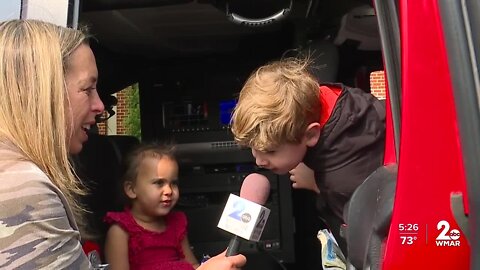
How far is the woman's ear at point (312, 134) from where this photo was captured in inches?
81.4

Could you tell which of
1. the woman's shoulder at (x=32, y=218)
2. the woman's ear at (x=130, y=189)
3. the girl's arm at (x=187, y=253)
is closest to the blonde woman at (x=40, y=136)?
the woman's shoulder at (x=32, y=218)

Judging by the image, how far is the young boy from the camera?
203cm

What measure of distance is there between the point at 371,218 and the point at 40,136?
78cm

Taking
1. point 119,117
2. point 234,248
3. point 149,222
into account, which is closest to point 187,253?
point 149,222

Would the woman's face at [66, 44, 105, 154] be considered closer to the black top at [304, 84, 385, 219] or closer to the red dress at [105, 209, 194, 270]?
the black top at [304, 84, 385, 219]

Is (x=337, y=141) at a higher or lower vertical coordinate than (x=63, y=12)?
lower

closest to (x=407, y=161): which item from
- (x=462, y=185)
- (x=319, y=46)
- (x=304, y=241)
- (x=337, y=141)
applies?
(x=462, y=185)

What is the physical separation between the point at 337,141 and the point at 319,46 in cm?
125

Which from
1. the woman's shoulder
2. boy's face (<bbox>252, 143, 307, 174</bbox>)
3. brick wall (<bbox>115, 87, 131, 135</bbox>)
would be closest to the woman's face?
the woman's shoulder

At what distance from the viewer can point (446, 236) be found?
1329mm

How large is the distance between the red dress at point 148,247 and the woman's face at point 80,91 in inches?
63.5

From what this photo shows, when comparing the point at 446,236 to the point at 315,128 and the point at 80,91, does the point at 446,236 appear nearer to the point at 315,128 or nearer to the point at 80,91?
the point at 315,128

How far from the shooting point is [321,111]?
2.13 meters

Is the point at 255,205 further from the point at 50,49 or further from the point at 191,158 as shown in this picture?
the point at 191,158
